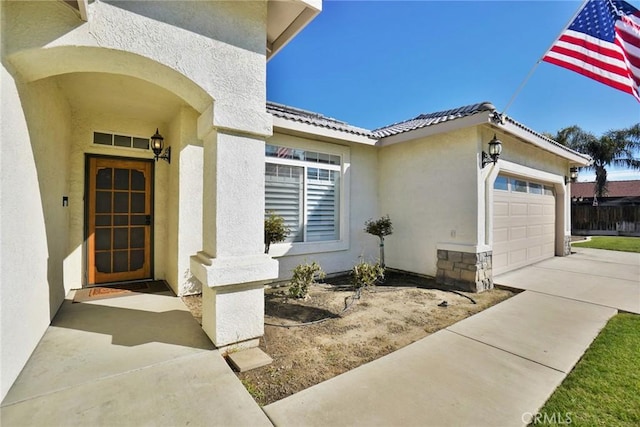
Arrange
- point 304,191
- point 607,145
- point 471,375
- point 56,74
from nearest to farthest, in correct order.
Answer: point 56,74, point 471,375, point 304,191, point 607,145

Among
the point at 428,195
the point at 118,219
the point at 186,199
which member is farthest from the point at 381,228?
the point at 118,219

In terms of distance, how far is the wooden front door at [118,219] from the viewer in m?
5.78

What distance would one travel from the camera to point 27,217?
2.96m

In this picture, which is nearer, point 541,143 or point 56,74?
point 56,74

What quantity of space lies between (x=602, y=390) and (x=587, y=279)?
6.13m

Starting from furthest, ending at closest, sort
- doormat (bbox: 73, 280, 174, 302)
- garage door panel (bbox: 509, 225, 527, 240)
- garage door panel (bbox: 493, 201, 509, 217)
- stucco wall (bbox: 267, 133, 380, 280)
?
garage door panel (bbox: 509, 225, 527, 240) → garage door panel (bbox: 493, 201, 509, 217) → stucco wall (bbox: 267, 133, 380, 280) → doormat (bbox: 73, 280, 174, 302)

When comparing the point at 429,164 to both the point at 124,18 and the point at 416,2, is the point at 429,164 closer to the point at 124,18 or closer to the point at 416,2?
the point at 416,2

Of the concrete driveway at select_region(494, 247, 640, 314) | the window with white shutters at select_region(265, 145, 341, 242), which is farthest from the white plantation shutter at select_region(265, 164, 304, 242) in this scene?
the concrete driveway at select_region(494, 247, 640, 314)

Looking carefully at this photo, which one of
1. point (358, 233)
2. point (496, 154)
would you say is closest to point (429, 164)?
point (496, 154)

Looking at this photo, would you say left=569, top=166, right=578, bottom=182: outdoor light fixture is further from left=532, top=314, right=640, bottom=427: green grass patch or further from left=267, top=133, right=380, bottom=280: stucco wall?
left=532, top=314, right=640, bottom=427: green grass patch

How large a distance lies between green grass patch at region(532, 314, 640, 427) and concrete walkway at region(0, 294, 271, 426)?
268cm

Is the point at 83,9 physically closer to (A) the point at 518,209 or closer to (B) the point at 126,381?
(B) the point at 126,381

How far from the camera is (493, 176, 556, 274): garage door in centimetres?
739

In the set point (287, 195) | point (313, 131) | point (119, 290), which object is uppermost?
point (313, 131)
